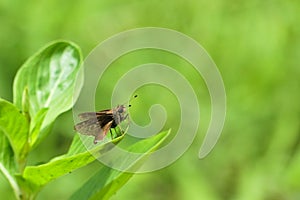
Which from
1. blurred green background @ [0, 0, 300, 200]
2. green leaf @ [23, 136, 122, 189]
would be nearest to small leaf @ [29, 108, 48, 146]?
green leaf @ [23, 136, 122, 189]

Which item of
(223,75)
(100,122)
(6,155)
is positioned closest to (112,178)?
(100,122)

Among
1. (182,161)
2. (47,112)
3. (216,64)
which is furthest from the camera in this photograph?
(216,64)

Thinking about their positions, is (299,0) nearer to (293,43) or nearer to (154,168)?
(293,43)

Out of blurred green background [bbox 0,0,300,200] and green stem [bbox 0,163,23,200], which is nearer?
green stem [bbox 0,163,23,200]

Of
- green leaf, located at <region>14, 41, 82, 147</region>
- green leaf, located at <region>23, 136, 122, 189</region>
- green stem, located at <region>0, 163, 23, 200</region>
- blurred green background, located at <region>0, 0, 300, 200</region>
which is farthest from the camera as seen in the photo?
blurred green background, located at <region>0, 0, 300, 200</region>

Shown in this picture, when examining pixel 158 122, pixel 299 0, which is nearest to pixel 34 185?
pixel 158 122

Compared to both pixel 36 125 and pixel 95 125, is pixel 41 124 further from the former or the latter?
pixel 95 125

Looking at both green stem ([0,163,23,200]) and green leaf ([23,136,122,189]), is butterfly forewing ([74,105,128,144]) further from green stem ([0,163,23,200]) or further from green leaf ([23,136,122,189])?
green stem ([0,163,23,200])

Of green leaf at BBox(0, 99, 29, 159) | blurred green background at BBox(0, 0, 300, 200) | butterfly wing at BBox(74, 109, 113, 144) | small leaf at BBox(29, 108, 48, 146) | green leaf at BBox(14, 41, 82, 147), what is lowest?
green leaf at BBox(0, 99, 29, 159)
